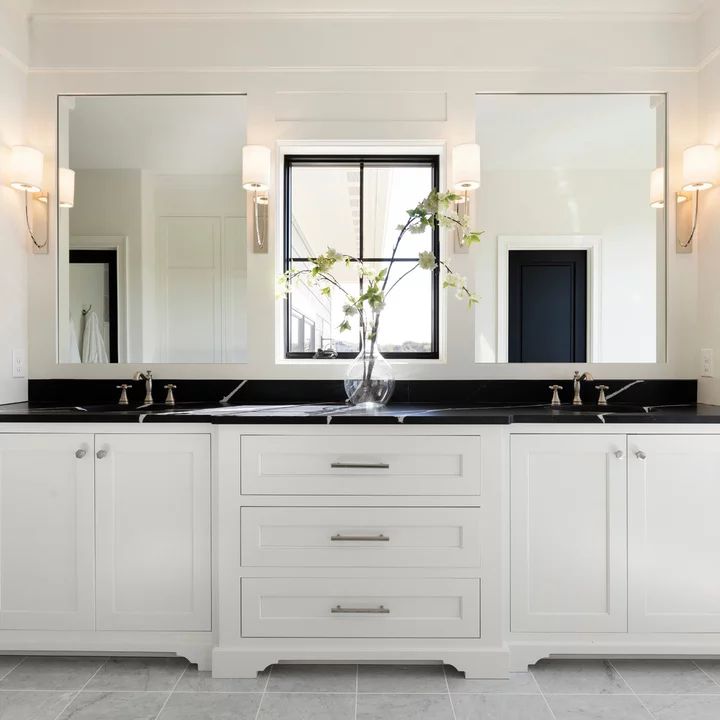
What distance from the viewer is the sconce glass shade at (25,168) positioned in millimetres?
2232

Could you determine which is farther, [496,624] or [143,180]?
[143,180]

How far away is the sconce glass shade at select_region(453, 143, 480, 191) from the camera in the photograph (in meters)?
2.30

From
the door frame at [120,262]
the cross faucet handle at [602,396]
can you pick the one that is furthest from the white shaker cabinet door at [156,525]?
the cross faucet handle at [602,396]

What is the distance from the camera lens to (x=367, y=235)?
2.51m

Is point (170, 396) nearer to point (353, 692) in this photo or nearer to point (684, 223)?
point (353, 692)

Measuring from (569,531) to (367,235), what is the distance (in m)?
1.49

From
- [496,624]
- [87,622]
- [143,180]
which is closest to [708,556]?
[496,624]

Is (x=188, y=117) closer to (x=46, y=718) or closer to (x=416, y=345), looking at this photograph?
(x=416, y=345)

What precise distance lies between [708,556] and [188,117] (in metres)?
2.66

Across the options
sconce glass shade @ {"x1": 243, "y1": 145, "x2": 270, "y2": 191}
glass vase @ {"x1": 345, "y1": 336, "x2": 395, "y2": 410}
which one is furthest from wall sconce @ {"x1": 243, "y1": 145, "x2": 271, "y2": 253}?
glass vase @ {"x1": 345, "y1": 336, "x2": 395, "y2": 410}

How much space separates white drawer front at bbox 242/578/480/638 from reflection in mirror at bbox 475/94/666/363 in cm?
102

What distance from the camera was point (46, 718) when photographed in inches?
65.2

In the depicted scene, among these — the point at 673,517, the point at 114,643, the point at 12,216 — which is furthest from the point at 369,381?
the point at 12,216

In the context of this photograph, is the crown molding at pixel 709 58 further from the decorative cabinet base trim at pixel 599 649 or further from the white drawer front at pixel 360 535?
the decorative cabinet base trim at pixel 599 649
